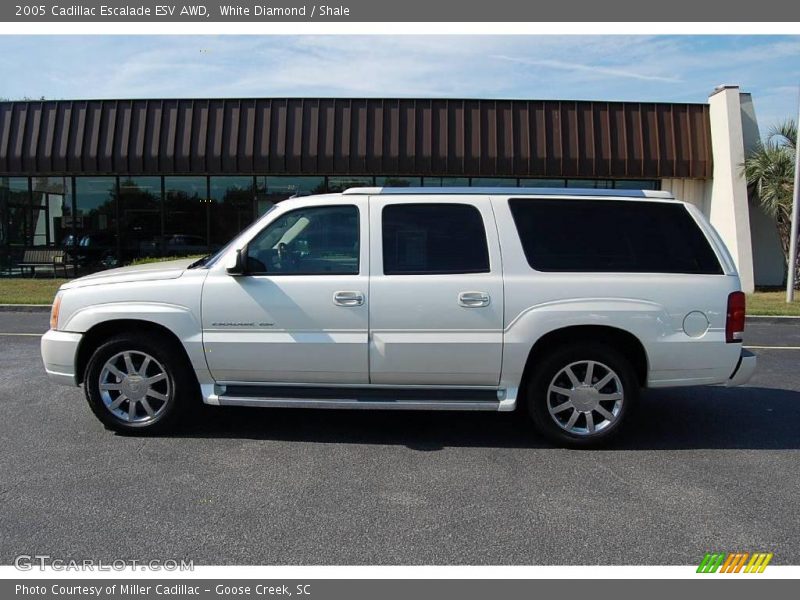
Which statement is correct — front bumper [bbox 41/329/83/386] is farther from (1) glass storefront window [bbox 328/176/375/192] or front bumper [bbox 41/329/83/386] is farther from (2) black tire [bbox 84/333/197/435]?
(1) glass storefront window [bbox 328/176/375/192]

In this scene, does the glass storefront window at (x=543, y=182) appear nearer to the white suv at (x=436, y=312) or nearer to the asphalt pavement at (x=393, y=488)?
the asphalt pavement at (x=393, y=488)

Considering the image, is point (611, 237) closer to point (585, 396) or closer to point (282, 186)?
point (585, 396)

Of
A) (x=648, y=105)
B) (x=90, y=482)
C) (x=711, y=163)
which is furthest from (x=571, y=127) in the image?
(x=90, y=482)

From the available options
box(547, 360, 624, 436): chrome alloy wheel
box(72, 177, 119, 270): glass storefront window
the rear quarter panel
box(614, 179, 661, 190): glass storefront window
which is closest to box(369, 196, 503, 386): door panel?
the rear quarter panel

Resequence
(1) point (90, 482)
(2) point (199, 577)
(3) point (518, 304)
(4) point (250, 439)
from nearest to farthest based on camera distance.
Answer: (2) point (199, 577), (1) point (90, 482), (3) point (518, 304), (4) point (250, 439)

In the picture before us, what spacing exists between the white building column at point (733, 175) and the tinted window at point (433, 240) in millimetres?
13819

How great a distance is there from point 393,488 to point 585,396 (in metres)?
1.71

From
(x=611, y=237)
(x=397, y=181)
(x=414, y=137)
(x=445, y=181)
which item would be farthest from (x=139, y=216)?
(x=611, y=237)

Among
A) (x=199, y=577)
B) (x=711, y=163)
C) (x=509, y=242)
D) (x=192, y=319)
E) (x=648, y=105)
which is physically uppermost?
(x=648, y=105)

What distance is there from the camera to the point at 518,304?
15.9 ft

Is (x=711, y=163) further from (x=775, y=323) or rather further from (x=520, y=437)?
(x=520, y=437)

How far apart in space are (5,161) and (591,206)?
57.9ft

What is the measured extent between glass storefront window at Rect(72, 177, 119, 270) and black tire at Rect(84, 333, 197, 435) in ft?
48.0

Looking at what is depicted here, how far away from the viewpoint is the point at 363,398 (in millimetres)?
4949
